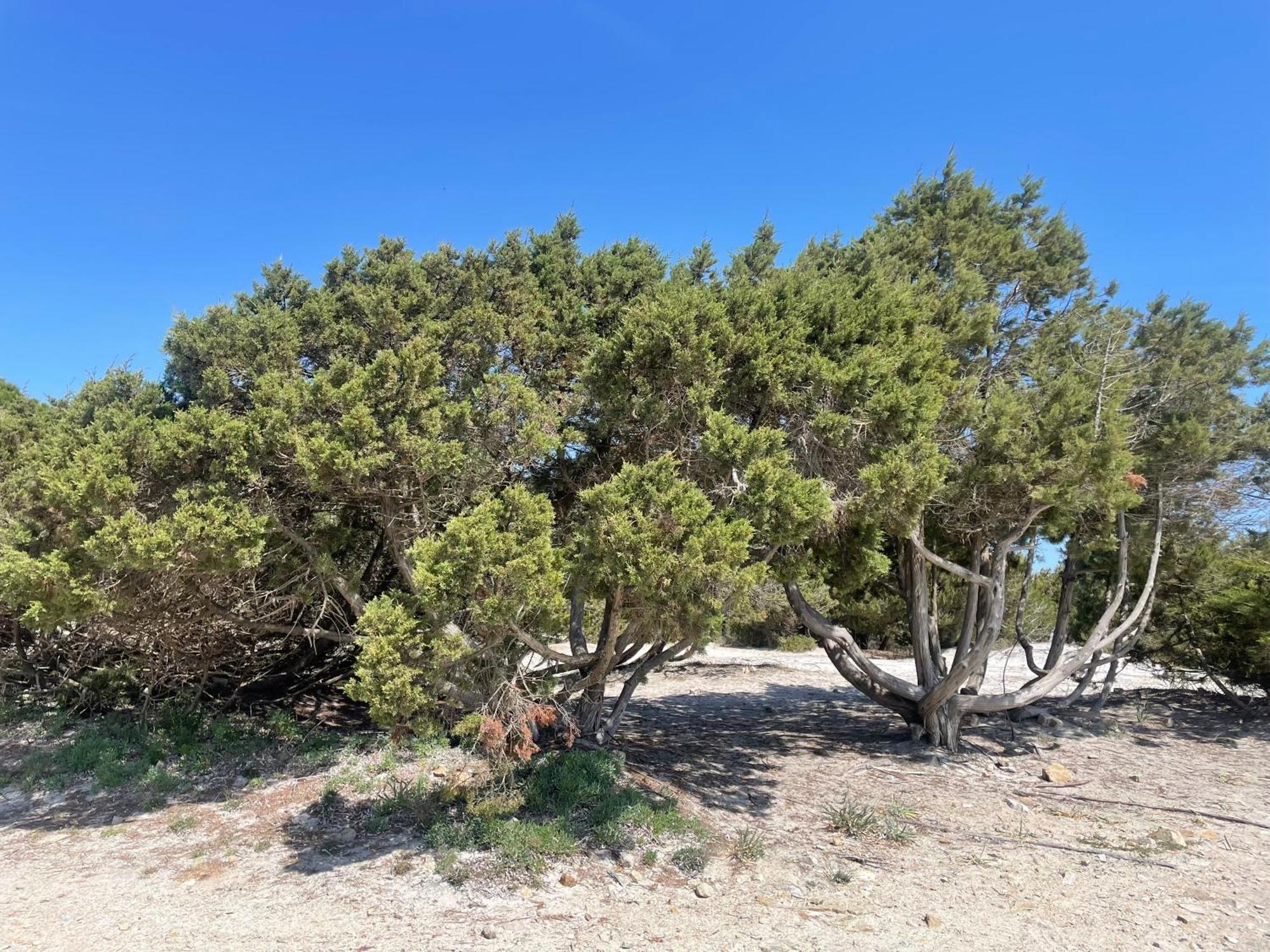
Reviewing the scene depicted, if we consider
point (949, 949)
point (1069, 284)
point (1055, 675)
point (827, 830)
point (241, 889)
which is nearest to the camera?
point (949, 949)

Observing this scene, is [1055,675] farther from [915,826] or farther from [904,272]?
[904,272]

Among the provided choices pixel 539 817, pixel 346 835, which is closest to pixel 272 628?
pixel 346 835

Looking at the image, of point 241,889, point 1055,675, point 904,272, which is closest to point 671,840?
point 241,889

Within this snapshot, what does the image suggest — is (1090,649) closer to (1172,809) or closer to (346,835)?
(1172,809)

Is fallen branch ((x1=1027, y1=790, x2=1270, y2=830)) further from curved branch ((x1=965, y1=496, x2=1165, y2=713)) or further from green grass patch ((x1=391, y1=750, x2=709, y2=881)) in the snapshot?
green grass patch ((x1=391, y1=750, x2=709, y2=881))

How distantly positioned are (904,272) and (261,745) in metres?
9.38

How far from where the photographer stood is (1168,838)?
19.9 feet

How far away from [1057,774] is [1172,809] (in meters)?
1.18

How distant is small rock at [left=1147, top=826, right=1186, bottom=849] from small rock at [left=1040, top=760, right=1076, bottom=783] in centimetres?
161

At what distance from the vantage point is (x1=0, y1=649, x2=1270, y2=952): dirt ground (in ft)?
14.5

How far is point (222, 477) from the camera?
6.22m

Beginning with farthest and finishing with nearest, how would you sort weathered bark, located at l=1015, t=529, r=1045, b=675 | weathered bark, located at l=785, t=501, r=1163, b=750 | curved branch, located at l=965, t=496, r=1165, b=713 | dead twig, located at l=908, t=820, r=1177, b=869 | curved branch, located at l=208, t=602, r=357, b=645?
weathered bark, located at l=1015, t=529, r=1045, b=675 < curved branch, located at l=965, t=496, r=1165, b=713 < weathered bark, located at l=785, t=501, r=1163, b=750 < curved branch, located at l=208, t=602, r=357, b=645 < dead twig, located at l=908, t=820, r=1177, b=869

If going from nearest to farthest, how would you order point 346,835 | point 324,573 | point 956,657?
point 346,835 → point 324,573 → point 956,657

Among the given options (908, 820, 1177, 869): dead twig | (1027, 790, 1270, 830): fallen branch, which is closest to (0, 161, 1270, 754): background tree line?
(1027, 790, 1270, 830): fallen branch
